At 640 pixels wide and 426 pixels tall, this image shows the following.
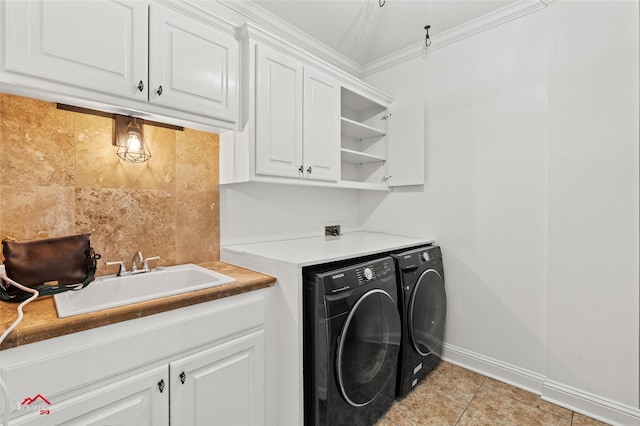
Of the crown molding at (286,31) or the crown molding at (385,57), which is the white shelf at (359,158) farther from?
the crown molding at (286,31)

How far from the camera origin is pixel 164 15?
1.40 m

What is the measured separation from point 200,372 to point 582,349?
7.01 feet

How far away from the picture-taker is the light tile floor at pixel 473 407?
1.70 meters

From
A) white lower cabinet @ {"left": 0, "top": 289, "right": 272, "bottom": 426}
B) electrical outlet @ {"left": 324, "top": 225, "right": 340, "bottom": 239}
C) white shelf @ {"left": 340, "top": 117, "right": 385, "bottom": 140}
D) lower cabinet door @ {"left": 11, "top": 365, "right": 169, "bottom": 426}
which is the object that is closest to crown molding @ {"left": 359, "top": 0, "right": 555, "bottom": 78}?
white shelf @ {"left": 340, "top": 117, "right": 385, "bottom": 140}

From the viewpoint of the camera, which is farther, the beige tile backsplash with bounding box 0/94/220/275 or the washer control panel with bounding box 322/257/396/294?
the washer control panel with bounding box 322/257/396/294

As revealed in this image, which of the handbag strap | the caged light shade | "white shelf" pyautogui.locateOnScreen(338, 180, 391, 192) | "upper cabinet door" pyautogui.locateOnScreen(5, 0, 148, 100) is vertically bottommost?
the handbag strap

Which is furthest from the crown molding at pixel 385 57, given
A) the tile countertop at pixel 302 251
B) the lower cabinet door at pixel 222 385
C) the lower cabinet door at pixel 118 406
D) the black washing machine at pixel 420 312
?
the lower cabinet door at pixel 118 406

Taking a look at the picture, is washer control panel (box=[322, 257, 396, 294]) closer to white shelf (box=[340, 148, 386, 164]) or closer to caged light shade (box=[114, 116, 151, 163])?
white shelf (box=[340, 148, 386, 164])

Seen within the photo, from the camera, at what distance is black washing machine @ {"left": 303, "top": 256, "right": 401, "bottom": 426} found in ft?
4.58

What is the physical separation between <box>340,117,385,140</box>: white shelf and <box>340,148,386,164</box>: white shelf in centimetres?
20

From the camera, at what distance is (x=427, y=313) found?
6.83ft

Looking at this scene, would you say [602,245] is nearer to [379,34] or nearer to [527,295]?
[527,295]

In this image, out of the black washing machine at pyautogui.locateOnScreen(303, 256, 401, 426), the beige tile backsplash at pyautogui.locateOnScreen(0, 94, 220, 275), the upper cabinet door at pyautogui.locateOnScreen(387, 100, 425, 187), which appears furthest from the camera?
the upper cabinet door at pyautogui.locateOnScreen(387, 100, 425, 187)

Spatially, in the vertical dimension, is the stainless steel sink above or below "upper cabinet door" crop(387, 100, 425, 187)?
below
